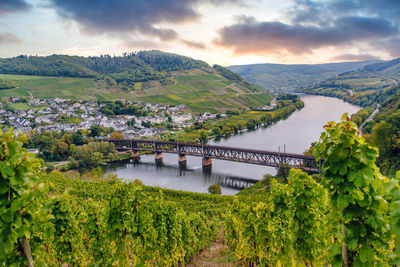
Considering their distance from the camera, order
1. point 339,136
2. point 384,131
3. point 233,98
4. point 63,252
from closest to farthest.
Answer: point 339,136 < point 63,252 < point 384,131 < point 233,98

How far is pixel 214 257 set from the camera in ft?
50.4

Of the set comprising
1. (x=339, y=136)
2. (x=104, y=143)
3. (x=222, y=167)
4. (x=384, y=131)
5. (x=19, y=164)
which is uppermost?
(x=339, y=136)

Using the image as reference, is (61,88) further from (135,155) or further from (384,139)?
(384,139)

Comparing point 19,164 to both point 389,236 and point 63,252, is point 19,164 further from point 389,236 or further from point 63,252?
point 389,236

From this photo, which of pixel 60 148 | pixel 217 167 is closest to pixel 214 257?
pixel 217 167

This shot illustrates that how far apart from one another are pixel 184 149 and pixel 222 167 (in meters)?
11.5

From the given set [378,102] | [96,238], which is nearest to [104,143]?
[96,238]

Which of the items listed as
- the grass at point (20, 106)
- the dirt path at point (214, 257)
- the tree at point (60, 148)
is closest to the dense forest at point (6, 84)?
the grass at point (20, 106)

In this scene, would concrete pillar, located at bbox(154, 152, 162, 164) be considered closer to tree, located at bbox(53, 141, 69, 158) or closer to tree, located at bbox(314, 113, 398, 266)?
tree, located at bbox(53, 141, 69, 158)

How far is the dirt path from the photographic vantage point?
13.3 metres

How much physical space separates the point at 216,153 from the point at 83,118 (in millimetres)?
65232

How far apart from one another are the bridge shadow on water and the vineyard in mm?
30822

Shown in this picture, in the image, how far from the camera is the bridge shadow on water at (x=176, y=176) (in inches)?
1699

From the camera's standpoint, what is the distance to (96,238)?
377 inches
